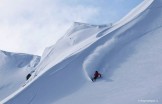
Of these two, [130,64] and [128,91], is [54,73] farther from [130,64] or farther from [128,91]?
[128,91]

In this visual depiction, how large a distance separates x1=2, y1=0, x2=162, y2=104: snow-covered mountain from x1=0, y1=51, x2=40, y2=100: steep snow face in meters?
28.7

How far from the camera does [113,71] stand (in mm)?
24266

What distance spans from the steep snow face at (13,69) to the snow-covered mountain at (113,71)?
28713 mm

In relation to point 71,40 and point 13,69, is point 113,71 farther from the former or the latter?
point 13,69

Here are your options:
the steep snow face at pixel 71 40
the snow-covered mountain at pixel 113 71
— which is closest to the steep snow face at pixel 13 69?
the steep snow face at pixel 71 40

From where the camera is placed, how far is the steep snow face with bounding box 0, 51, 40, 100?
57.8 m

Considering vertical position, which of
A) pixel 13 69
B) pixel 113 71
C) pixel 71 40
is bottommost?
pixel 113 71

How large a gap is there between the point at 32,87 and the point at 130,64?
653 cm

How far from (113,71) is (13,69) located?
43.1 m

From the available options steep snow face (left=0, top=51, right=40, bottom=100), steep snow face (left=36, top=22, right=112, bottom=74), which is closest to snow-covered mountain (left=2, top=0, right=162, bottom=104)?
steep snow face (left=36, top=22, right=112, bottom=74)

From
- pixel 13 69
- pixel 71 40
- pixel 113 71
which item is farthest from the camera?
pixel 13 69

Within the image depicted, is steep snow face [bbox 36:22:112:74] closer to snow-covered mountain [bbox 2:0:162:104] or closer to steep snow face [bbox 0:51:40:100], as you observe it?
snow-covered mountain [bbox 2:0:162:104]

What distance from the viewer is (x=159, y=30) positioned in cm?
2861

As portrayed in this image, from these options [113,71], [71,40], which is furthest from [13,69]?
[113,71]
